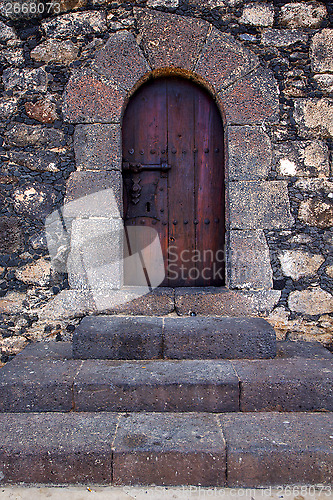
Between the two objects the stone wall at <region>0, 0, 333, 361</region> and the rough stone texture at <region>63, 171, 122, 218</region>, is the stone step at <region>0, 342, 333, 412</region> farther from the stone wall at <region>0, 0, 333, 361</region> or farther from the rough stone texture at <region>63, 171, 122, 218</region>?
the rough stone texture at <region>63, 171, 122, 218</region>

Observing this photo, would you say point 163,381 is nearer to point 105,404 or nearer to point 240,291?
point 105,404

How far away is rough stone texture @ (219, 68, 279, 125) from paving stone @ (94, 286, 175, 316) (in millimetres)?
1517

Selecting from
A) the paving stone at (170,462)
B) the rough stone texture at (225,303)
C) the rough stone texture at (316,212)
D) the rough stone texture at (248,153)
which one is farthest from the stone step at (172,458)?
the rough stone texture at (248,153)

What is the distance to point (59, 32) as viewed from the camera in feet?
9.02

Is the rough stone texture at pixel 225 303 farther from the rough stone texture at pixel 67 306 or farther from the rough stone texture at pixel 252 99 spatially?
the rough stone texture at pixel 252 99

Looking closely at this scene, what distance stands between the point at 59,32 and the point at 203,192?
173 cm

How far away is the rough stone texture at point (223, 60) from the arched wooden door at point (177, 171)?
0.19m

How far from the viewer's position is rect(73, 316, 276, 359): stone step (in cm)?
236

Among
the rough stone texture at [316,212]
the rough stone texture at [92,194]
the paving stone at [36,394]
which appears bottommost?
the paving stone at [36,394]

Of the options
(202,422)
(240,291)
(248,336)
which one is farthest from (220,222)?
(202,422)

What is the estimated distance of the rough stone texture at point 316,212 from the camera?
107 inches

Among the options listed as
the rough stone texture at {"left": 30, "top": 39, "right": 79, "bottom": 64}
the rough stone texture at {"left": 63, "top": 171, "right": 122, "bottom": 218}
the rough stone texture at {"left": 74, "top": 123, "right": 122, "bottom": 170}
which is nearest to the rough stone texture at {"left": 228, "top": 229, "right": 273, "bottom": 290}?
the rough stone texture at {"left": 63, "top": 171, "right": 122, "bottom": 218}

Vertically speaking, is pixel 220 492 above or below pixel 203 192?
below

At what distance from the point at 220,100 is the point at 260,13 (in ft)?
2.42
